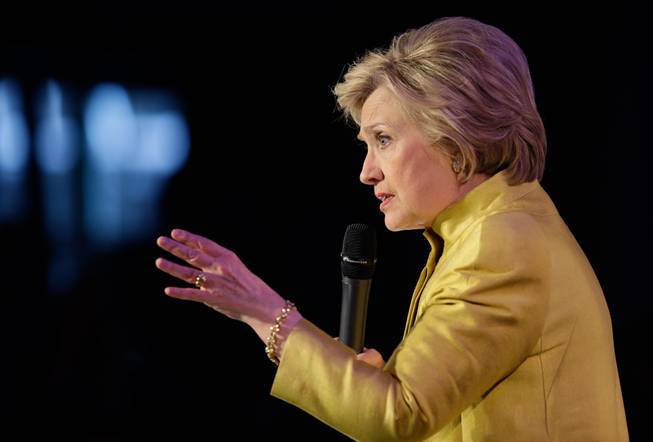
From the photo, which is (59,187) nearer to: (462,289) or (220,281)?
(220,281)

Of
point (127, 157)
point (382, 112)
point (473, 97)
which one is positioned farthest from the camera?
point (127, 157)

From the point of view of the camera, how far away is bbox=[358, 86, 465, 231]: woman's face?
126cm

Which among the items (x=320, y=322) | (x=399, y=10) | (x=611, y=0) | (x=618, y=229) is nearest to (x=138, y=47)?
(x=399, y=10)

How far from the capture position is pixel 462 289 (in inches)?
42.8

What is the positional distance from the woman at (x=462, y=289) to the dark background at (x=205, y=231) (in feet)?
6.03

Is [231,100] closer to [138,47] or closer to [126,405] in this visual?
[138,47]

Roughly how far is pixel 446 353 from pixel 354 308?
0.54 meters

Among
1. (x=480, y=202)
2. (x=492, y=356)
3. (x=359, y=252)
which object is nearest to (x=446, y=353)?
(x=492, y=356)

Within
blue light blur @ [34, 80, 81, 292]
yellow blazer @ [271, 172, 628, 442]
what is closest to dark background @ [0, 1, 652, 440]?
blue light blur @ [34, 80, 81, 292]

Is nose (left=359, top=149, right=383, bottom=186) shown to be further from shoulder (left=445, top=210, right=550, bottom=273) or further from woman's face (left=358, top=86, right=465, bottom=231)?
shoulder (left=445, top=210, right=550, bottom=273)

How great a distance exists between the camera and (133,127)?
3379mm

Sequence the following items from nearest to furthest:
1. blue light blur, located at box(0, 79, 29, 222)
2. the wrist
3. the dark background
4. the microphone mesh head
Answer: the wrist
the microphone mesh head
the dark background
blue light blur, located at box(0, 79, 29, 222)

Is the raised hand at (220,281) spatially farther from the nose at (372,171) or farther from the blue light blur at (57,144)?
the blue light blur at (57,144)

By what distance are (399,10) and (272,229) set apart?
108 centimetres
